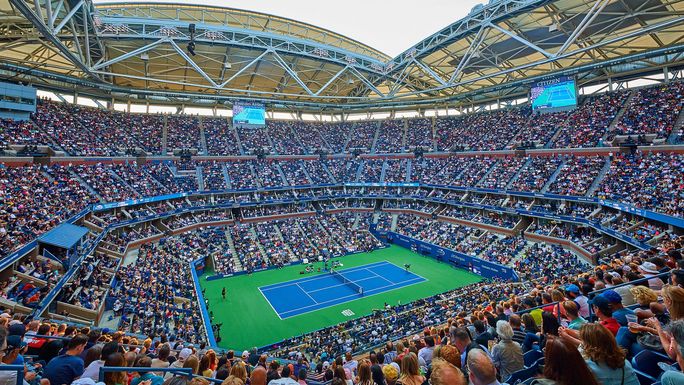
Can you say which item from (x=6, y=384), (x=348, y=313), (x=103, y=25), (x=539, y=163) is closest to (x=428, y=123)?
(x=539, y=163)

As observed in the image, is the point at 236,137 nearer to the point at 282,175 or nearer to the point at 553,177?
the point at 282,175

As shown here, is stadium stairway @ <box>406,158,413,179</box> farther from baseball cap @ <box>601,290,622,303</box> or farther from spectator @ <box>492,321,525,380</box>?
spectator @ <box>492,321,525,380</box>

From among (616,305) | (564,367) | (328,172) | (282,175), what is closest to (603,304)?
(616,305)

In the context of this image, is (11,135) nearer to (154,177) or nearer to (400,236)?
(154,177)

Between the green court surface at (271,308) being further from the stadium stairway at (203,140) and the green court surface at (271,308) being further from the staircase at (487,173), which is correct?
the stadium stairway at (203,140)

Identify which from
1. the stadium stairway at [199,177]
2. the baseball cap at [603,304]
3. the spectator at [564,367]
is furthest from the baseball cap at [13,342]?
the stadium stairway at [199,177]
